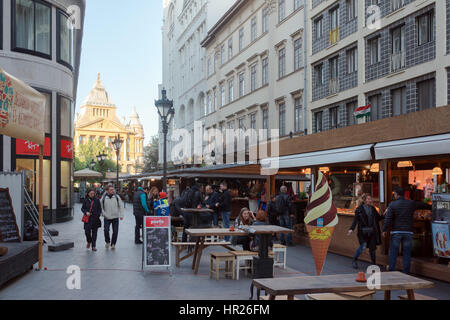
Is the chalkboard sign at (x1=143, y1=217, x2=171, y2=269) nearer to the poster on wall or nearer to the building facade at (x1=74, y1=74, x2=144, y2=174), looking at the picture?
the poster on wall

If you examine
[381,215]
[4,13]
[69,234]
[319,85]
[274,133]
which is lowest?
[69,234]

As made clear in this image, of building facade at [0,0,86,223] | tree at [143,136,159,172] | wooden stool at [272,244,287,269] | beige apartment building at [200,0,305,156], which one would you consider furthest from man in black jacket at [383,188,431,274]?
tree at [143,136,159,172]

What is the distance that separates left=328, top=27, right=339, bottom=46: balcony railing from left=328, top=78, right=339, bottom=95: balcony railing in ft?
6.62

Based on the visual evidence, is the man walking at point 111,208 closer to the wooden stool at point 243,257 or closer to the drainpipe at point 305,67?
the wooden stool at point 243,257

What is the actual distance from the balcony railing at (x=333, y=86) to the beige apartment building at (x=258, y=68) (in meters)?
2.64

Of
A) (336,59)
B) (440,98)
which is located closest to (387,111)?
(440,98)

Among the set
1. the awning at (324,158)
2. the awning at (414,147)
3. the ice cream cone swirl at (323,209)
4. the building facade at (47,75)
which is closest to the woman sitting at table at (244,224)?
the awning at (324,158)

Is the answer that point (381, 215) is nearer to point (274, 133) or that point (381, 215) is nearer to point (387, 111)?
point (387, 111)

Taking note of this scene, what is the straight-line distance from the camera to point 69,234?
19.0 meters

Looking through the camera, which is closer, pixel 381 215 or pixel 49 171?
pixel 381 215

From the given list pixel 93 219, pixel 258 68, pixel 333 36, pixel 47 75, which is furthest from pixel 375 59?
pixel 93 219

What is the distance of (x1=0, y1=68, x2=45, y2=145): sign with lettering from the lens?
305 inches

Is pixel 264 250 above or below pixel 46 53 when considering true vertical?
below
